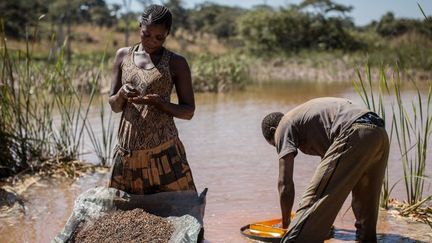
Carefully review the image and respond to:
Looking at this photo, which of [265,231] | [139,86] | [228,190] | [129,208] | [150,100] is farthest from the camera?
[228,190]

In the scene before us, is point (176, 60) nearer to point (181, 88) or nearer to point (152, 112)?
point (181, 88)

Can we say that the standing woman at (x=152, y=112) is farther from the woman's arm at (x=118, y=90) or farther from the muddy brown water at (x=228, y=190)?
the muddy brown water at (x=228, y=190)

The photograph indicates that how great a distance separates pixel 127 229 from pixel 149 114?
2.17ft

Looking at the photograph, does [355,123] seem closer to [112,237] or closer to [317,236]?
[317,236]

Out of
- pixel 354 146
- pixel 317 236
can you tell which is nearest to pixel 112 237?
pixel 317 236

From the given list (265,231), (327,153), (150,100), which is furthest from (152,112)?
(265,231)

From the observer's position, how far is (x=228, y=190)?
6.06 m

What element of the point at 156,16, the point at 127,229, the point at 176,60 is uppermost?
the point at 156,16

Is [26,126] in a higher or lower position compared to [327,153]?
lower

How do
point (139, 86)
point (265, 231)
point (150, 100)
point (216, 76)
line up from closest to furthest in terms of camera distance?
point (150, 100) < point (139, 86) < point (265, 231) < point (216, 76)

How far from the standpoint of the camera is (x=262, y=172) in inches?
268

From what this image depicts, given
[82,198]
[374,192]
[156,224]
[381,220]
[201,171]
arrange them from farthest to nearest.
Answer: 1. [201,171]
2. [381,220]
3. [374,192]
4. [82,198]
5. [156,224]

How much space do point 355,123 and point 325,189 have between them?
17.8 inches

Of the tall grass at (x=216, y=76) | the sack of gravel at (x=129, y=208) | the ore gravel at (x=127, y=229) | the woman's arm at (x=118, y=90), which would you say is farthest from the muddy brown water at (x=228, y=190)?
the tall grass at (x=216, y=76)
